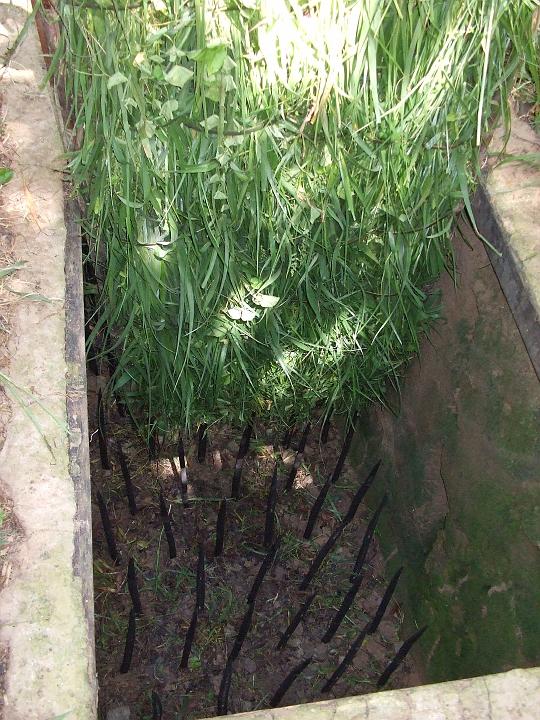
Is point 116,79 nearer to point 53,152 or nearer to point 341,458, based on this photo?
point 53,152

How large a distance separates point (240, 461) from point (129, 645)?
682 mm

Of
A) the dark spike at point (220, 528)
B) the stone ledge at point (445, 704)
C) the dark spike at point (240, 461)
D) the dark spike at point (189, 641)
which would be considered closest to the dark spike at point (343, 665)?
the dark spike at point (189, 641)

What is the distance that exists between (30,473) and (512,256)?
1.16 metres

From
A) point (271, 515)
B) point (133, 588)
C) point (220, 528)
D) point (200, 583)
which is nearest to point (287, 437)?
point (271, 515)

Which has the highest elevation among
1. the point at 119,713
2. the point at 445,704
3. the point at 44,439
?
the point at 44,439

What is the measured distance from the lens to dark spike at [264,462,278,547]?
219 cm

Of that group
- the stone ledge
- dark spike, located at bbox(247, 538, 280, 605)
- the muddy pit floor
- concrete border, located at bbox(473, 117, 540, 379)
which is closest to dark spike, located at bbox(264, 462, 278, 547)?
the muddy pit floor

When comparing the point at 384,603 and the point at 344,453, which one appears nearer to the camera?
the point at 384,603

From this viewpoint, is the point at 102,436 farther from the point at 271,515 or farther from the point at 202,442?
the point at 271,515

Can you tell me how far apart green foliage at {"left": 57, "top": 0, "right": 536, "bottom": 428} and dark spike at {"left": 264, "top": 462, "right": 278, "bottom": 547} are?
362 millimetres

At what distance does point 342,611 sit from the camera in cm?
204

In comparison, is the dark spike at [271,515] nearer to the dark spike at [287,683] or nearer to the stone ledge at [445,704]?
the dark spike at [287,683]

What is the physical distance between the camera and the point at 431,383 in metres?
2.21

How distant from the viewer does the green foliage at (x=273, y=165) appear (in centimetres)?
128
